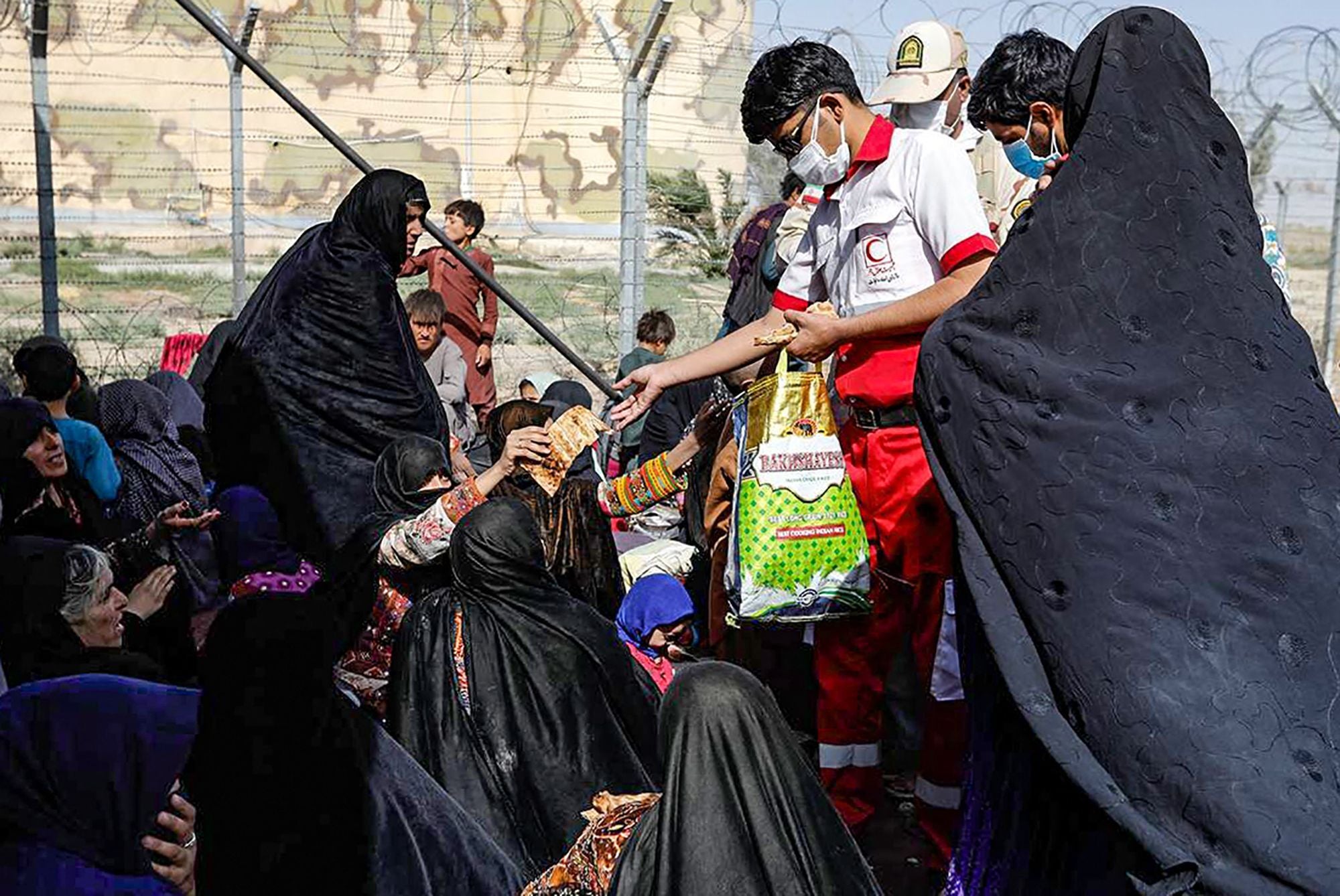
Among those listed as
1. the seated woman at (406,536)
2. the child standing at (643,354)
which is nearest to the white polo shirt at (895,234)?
the seated woman at (406,536)

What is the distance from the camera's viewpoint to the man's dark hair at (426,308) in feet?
25.8

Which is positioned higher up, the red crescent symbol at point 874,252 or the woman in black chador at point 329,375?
the red crescent symbol at point 874,252

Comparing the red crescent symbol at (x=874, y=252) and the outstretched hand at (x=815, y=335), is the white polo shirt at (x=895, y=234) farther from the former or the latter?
the outstretched hand at (x=815, y=335)

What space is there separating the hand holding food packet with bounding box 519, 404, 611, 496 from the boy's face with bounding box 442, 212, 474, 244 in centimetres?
421

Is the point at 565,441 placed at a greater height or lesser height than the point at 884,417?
lesser

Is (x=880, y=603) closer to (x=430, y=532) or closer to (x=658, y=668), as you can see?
(x=658, y=668)

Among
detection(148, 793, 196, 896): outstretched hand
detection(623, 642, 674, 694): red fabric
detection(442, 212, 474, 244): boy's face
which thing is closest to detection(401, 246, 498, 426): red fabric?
detection(442, 212, 474, 244): boy's face

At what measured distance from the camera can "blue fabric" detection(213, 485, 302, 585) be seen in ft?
16.2

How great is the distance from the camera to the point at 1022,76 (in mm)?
4105

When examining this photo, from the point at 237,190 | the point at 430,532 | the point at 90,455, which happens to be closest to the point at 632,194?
the point at 237,190

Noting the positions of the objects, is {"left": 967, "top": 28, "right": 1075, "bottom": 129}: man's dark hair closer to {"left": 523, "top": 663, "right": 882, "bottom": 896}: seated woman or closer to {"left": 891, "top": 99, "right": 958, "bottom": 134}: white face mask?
{"left": 891, "top": 99, "right": 958, "bottom": 134}: white face mask

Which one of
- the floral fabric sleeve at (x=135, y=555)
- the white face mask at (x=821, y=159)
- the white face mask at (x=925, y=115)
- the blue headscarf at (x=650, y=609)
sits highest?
the white face mask at (x=925, y=115)

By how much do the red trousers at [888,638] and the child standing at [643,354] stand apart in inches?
140

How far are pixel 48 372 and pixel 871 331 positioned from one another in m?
3.60
